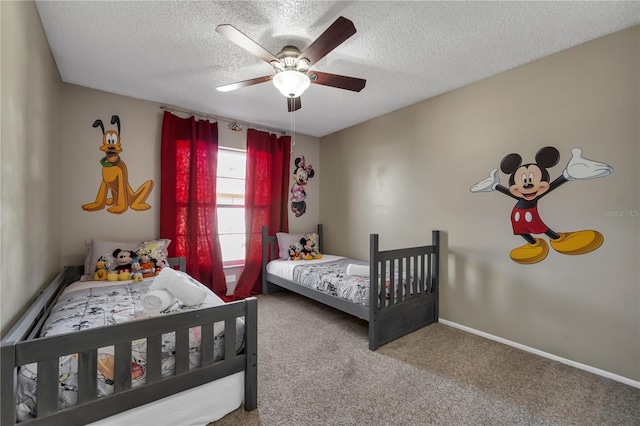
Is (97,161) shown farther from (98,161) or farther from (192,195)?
(192,195)

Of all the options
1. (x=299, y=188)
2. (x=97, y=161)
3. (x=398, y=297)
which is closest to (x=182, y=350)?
(x=398, y=297)

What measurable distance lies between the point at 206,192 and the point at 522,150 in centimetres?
336

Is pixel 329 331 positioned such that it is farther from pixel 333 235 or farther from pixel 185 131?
pixel 185 131

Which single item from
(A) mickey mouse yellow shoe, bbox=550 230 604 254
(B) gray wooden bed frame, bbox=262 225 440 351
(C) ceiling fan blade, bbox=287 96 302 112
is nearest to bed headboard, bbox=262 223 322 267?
(B) gray wooden bed frame, bbox=262 225 440 351

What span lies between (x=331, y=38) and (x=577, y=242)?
90.7 inches

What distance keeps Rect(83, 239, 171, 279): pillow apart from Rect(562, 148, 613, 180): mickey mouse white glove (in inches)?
146

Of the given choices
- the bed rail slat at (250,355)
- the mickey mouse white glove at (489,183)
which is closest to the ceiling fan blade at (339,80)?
the mickey mouse white glove at (489,183)

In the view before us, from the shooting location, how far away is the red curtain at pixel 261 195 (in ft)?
13.0

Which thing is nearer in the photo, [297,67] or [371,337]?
[297,67]

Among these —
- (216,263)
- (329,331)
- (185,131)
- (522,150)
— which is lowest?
(329,331)

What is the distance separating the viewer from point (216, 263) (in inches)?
142

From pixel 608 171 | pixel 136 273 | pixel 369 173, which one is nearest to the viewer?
pixel 608 171

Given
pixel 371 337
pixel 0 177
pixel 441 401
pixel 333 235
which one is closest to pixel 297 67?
pixel 0 177

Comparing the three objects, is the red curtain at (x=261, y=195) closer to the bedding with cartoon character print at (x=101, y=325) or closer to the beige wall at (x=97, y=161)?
the beige wall at (x=97, y=161)
